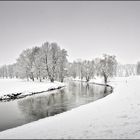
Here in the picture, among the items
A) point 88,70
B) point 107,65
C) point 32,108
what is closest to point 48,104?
point 32,108

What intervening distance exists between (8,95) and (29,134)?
85.3 feet

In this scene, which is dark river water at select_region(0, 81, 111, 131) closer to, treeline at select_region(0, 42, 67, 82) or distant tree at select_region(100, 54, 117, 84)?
treeline at select_region(0, 42, 67, 82)

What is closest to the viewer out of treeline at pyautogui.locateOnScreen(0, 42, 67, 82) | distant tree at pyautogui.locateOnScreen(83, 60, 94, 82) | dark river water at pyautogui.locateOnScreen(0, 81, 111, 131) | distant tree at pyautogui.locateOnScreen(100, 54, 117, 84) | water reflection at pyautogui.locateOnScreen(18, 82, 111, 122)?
dark river water at pyautogui.locateOnScreen(0, 81, 111, 131)

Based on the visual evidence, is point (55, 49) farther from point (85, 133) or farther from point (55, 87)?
point (85, 133)

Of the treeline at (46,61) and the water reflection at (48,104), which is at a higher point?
the treeline at (46,61)

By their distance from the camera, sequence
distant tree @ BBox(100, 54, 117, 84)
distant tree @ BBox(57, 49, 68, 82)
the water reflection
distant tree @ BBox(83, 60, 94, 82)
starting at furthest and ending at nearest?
distant tree @ BBox(83, 60, 94, 82)
distant tree @ BBox(100, 54, 117, 84)
distant tree @ BBox(57, 49, 68, 82)
the water reflection

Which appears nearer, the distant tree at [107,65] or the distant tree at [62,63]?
the distant tree at [62,63]

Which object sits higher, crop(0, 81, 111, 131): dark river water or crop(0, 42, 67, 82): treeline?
crop(0, 42, 67, 82): treeline

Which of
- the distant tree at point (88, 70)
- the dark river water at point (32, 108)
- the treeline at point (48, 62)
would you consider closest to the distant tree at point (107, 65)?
the treeline at point (48, 62)

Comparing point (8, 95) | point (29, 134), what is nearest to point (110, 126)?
point (29, 134)

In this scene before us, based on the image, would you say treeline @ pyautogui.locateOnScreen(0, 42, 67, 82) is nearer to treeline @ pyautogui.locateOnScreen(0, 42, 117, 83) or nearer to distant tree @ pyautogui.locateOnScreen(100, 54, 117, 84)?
treeline @ pyautogui.locateOnScreen(0, 42, 117, 83)

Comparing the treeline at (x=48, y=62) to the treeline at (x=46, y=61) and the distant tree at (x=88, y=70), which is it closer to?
the treeline at (x=46, y=61)

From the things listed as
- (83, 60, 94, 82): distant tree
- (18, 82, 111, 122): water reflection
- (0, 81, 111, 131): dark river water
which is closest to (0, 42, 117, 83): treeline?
(83, 60, 94, 82): distant tree

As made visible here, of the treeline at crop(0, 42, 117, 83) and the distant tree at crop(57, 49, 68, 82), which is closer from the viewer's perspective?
the treeline at crop(0, 42, 117, 83)
